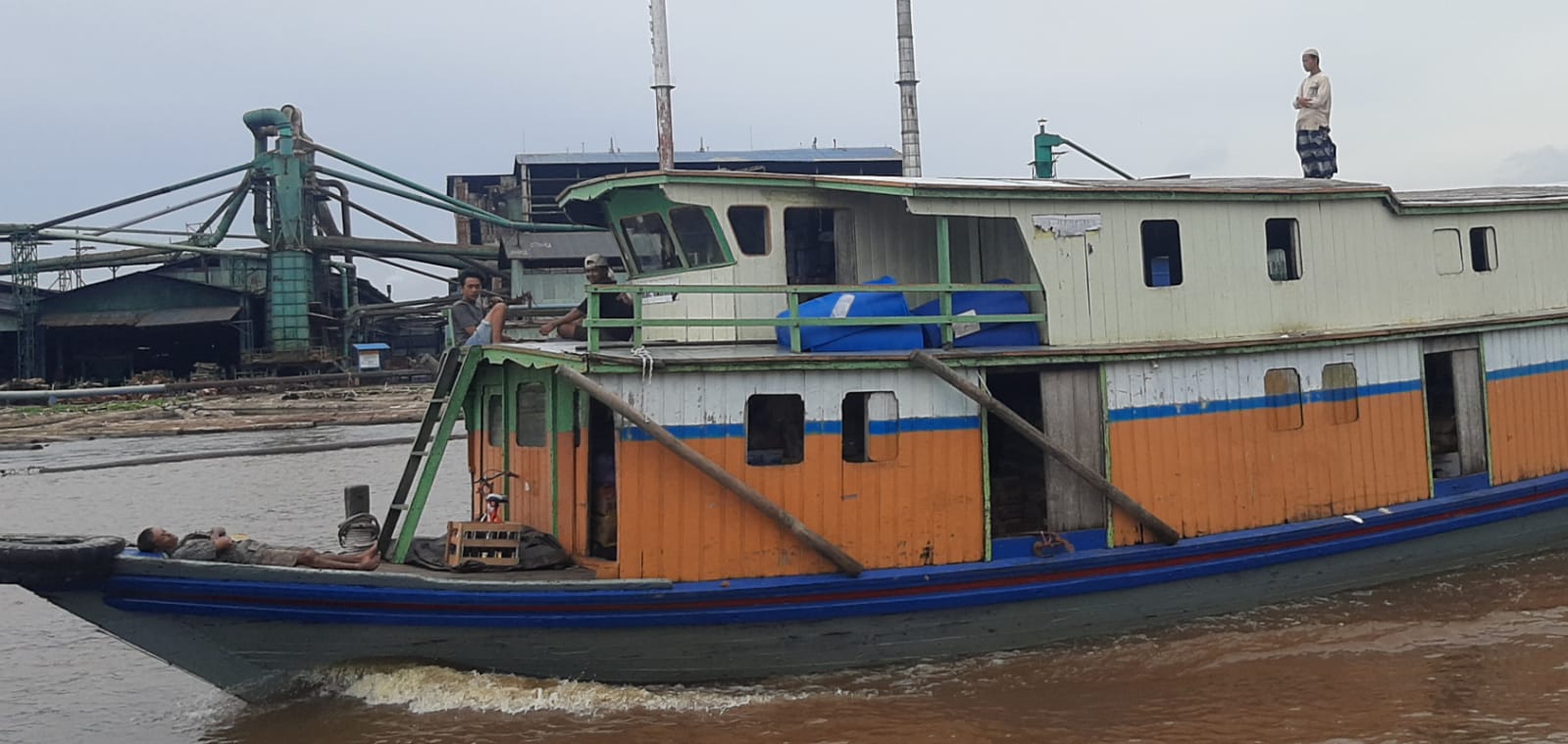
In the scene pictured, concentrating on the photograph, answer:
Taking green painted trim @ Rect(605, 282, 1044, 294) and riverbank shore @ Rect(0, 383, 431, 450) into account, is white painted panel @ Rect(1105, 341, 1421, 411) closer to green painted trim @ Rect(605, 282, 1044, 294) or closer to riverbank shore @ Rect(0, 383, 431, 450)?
green painted trim @ Rect(605, 282, 1044, 294)

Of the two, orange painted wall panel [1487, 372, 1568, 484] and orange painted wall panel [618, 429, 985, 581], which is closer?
orange painted wall panel [618, 429, 985, 581]

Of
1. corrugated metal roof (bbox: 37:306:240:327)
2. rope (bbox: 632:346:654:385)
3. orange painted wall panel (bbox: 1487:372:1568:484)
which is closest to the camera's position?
rope (bbox: 632:346:654:385)

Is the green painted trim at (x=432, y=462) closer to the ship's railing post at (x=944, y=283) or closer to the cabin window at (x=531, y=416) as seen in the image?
the cabin window at (x=531, y=416)

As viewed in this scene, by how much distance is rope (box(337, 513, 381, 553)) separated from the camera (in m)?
9.48

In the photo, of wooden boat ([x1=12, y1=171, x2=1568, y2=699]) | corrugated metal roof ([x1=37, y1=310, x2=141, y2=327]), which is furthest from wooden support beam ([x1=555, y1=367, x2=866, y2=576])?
corrugated metal roof ([x1=37, y1=310, x2=141, y2=327])

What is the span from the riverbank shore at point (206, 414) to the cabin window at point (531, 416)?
2175cm

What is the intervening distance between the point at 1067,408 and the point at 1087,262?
3.79 ft

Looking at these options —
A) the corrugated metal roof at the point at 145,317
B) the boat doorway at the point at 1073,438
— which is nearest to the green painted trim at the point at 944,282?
the boat doorway at the point at 1073,438

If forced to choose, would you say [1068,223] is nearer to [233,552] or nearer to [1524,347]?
[1524,347]

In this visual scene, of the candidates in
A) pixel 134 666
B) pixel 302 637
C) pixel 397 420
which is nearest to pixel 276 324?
pixel 397 420

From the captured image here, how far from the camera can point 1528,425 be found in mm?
10805

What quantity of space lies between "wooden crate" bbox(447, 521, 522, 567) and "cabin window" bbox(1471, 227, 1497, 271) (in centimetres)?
888

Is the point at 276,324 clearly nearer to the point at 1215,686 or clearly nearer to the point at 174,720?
the point at 174,720

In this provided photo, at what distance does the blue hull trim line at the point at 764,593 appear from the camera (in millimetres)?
7527
